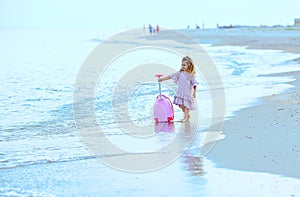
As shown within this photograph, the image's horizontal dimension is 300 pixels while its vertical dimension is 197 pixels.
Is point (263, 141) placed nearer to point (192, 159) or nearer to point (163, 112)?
point (192, 159)

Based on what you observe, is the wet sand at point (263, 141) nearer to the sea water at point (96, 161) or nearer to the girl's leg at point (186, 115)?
the sea water at point (96, 161)

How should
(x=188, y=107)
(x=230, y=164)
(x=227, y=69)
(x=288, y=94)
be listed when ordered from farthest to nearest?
(x=227, y=69) < (x=288, y=94) < (x=188, y=107) < (x=230, y=164)

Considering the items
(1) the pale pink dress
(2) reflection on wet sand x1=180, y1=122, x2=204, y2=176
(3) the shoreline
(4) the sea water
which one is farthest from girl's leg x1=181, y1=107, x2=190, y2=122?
(2) reflection on wet sand x1=180, y1=122, x2=204, y2=176

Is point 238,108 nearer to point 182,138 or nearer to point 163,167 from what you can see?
point 182,138

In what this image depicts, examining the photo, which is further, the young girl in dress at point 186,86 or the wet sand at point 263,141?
the young girl in dress at point 186,86

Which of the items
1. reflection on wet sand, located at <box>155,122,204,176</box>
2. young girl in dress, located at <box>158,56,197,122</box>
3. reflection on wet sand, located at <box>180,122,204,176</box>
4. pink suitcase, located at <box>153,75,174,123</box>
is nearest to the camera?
reflection on wet sand, located at <box>180,122,204,176</box>

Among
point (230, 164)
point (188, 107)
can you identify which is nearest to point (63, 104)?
point (188, 107)

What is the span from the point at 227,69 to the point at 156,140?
12511mm

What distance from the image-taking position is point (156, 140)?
7039 millimetres

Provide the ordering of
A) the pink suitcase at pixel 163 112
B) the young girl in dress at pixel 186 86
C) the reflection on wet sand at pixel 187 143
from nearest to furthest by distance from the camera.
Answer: the reflection on wet sand at pixel 187 143 < the pink suitcase at pixel 163 112 < the young girl in dress at pixel 186 86

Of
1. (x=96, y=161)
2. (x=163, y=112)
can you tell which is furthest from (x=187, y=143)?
(x=163, y=112)

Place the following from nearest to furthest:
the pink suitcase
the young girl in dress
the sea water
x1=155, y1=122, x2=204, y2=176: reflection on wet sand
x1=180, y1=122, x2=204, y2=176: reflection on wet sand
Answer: the sea water < x1=180, y1=122, x2=204, y2=176: reflection on wet sand < x1=155, y1=122, x2=204, y2=176: reflection on wet sand < the pink suitcase < the young girl in dress

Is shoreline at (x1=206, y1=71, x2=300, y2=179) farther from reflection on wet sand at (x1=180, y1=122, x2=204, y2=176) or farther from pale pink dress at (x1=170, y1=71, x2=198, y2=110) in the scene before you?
pale pink dress at (x1=170, y1=71, x2=198, y2=110)

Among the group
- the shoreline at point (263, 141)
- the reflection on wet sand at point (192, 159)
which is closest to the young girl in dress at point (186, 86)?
the shoreline at point (263, 141)
